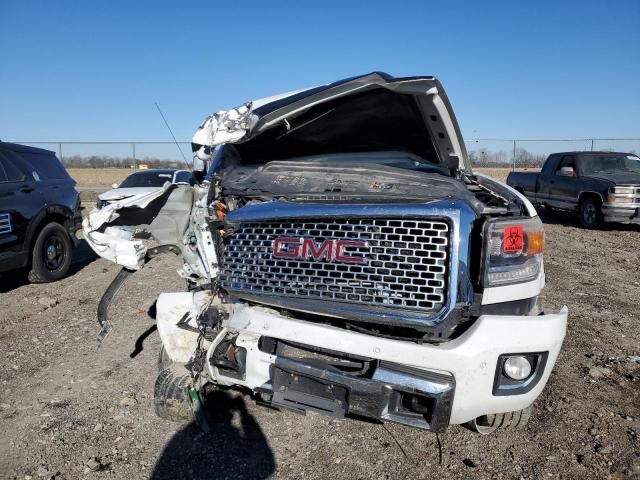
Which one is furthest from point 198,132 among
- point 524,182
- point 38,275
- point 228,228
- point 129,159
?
point 129,159

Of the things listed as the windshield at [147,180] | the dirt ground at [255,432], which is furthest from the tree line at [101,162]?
the dirt ground at [255,432]

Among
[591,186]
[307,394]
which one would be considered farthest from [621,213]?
[307,394]

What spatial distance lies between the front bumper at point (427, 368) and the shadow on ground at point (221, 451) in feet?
1.65

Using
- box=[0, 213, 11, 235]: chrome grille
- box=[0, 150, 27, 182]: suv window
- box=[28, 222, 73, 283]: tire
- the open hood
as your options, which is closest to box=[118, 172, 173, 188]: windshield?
box=[28, 222, 73, 283]: tire

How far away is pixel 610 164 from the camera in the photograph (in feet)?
40.1

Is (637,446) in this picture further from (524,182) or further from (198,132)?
(524,182)

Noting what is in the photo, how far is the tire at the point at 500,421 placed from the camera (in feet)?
9.41

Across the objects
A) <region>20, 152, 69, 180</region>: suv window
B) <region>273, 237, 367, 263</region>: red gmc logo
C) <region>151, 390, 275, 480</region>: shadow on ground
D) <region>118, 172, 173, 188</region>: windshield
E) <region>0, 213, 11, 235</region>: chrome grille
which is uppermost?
<region>20, 152, 69, 180</region>: suv window

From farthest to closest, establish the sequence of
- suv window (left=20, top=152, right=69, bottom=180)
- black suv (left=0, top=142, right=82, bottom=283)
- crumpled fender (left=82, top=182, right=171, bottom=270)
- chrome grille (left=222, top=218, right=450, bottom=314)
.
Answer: suv window (left=20, top=152, right=69, bottom=180), black suv (left=0, top=142, right=82, bottom=283), crumpled fender (left=82, top=182, right=171, bottom=270), chrome grille (left=222, top=218, right=450, bottom=314)

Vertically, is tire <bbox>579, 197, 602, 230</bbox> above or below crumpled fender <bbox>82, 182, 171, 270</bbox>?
below

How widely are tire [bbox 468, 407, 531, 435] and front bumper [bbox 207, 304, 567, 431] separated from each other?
48 cm

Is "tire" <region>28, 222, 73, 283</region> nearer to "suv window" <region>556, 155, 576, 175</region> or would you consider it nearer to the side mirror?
the side mirror

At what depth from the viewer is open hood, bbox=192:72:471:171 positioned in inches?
118

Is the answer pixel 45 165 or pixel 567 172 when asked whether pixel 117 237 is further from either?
pixel 567 172
